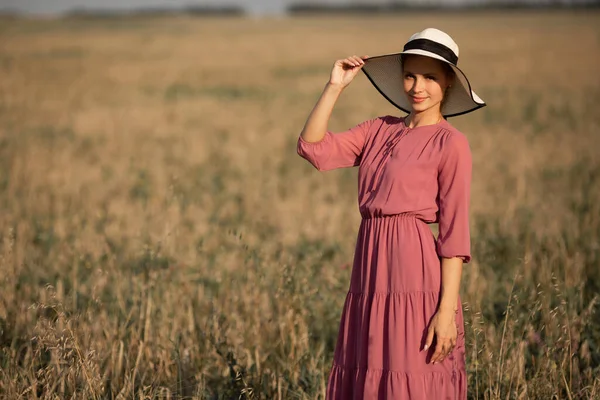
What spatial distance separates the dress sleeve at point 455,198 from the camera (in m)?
2.73

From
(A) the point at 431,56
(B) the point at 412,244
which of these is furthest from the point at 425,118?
(B) the point at 412,244

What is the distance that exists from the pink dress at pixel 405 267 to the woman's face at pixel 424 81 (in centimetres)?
10

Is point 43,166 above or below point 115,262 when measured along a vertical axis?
above

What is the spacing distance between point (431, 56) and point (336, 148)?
509 mm

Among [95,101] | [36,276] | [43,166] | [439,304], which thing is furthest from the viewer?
[95,101]

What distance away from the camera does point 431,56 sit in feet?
9.03

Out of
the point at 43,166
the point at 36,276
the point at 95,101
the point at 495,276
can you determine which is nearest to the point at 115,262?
the point at 36,276

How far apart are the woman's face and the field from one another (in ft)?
2.98

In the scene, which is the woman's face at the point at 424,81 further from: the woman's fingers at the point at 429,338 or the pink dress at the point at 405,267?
the woman's fingers at the point at 429,338

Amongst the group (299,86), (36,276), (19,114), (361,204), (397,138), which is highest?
(299,86)

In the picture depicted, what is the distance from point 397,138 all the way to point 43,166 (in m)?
8.19

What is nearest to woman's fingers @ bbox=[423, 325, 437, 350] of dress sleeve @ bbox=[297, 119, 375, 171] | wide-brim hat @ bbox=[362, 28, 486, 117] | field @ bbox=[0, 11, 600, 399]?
field @ bbox=[0, 11, 600, 399]

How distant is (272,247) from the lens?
21.6 ft

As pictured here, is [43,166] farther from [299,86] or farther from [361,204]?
[299,86]
